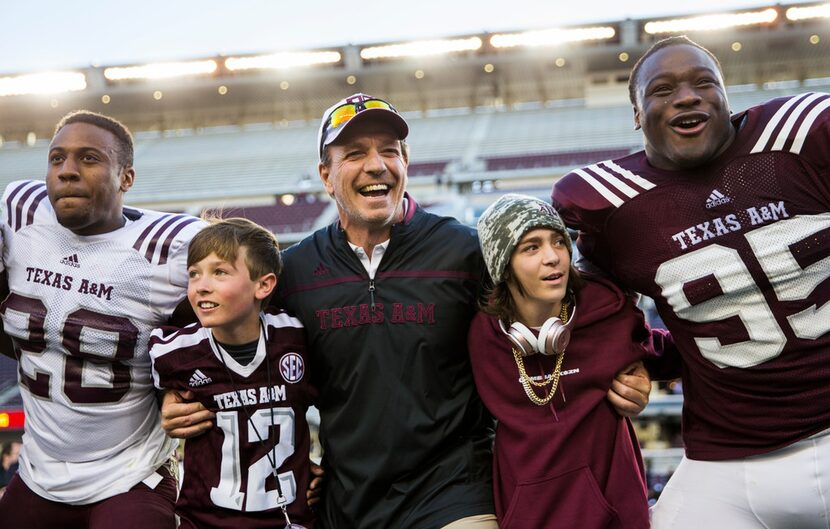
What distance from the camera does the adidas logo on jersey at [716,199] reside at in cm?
195

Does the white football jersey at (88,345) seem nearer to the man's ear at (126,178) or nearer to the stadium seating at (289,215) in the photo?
the man's ear at (126,178)

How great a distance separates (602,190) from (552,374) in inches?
23.1

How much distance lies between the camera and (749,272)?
1.90 meters

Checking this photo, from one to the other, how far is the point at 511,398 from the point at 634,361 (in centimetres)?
37

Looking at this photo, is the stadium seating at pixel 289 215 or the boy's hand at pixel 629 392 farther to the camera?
the stadium seating at pixel 289 215

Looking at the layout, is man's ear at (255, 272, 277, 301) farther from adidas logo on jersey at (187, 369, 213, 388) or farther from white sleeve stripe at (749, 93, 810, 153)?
white sleeve stripe at (749, 93, 810, 153)

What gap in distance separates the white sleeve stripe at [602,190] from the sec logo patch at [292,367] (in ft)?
→ 3.43

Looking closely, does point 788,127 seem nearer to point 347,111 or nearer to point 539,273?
point 539,273

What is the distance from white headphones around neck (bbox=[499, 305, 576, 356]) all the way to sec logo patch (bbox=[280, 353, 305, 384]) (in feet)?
2.10

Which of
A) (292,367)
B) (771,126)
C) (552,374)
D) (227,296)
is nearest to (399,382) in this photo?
(292,367)

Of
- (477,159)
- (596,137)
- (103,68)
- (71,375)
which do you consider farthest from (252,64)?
(71,375)

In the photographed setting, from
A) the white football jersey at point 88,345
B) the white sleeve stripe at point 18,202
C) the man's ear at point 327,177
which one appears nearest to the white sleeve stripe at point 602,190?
the man's ear at point 327,177

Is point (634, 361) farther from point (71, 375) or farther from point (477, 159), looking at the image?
point (477, 159)

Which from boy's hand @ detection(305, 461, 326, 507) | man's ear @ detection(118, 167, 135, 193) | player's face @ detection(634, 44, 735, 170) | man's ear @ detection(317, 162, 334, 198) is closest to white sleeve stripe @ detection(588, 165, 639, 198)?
player's face @ detection(634, 44, 735, 170)
